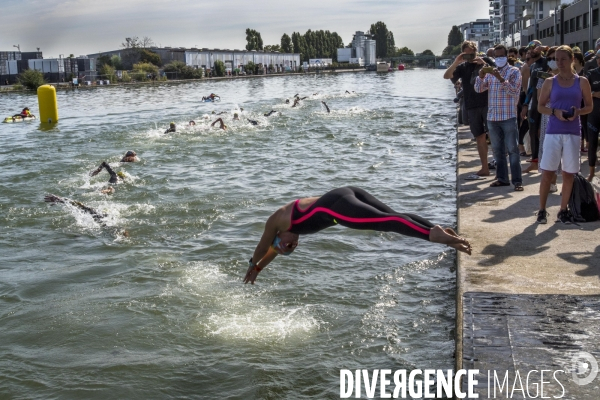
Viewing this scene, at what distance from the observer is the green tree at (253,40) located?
17650 cm

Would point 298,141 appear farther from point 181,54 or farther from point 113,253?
point 181,54

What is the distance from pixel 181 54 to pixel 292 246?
127 meters

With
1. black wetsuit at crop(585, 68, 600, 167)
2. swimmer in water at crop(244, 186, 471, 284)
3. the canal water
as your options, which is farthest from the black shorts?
swimmer in water at crop(244, 186, 471, 284)

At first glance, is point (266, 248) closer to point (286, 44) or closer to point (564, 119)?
point (564, 119)

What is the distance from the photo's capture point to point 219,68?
426ft

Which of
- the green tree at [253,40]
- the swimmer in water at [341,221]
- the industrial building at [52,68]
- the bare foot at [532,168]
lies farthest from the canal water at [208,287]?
the green tree at [253,40]

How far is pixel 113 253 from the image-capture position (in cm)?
1015

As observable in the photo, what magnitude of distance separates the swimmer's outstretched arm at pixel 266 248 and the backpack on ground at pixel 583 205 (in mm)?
4290

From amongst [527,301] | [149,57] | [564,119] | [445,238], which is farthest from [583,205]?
[149,57]

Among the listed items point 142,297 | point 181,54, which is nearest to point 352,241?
point 142,297

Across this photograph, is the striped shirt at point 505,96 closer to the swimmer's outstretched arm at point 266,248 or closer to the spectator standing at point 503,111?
the spectator standing at point 503,111

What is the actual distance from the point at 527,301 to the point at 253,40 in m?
178

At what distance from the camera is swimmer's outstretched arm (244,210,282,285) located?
18.1ft

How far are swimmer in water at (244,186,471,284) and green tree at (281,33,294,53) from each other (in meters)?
188
